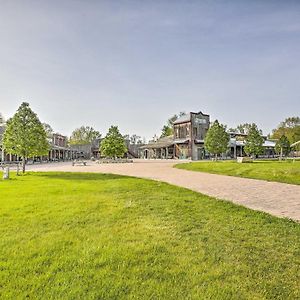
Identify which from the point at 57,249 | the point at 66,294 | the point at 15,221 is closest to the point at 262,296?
the point at 66,294

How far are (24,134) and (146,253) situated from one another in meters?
16.6

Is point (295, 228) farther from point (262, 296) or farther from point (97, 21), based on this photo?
point (97, 21)

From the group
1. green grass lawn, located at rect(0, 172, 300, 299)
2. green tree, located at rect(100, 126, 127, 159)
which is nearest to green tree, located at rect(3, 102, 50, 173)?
green grass lawn, located at rect(0, 172, 300, 299)

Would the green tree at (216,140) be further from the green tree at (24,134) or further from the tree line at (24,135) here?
the green tree at (24,134)

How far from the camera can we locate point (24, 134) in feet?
60.3

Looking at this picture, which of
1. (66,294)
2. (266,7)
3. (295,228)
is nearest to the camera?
(66,294)

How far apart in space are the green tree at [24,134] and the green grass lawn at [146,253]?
502 inches

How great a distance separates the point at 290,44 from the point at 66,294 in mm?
10483

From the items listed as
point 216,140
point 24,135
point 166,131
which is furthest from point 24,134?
point 166,131

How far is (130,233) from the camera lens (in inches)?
193

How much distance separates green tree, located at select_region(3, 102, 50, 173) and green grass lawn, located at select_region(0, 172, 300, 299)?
12.8m

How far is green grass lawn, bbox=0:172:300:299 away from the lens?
3.10 meters

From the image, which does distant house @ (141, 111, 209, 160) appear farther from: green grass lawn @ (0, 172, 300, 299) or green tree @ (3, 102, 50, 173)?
green grass lawn @ (0, 172, 300, 299)

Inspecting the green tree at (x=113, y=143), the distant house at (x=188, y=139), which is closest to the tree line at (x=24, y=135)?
the green tree at (x=113, y=143)
